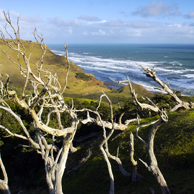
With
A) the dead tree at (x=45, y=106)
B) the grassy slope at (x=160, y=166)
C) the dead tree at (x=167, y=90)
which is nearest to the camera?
the dead tree at (x=45, y=106)

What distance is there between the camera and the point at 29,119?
20.5 metres

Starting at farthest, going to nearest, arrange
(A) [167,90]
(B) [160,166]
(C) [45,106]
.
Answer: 1. (A) [167,90]
2. (B) [160,166]
3. (C) [45,106]

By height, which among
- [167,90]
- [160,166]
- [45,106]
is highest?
[45,106]

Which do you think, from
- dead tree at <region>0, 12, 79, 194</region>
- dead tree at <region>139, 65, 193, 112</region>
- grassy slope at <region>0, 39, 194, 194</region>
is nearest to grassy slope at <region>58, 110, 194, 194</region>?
grassy slope at <region>0, 39, 194, 194</region>

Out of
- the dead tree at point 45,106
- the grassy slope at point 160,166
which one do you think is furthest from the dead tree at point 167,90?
the dead tree at point 45,106

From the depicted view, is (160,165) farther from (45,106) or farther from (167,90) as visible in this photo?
(45,106)

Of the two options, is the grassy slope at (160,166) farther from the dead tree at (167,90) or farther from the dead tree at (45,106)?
the dead tree at (45,106)

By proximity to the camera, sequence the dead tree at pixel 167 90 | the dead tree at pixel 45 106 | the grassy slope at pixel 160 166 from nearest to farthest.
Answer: the dead tree at pixel 45 106, the grassy slope at pixel 160 166, the dead tree at pixel 167 90

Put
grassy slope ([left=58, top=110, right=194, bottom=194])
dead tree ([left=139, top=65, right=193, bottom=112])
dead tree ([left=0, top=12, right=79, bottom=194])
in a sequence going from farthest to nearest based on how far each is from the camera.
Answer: dead tree ([left=139, top=65, right=193, bottom=112]), grassy slope ([left=58, top=110, right=194, bottom=194]), dead tree ([left=0, top=12, right=79, bottom=194])

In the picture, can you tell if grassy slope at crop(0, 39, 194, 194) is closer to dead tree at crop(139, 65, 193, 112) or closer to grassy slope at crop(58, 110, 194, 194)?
grassy slope at crop(58, 110, 194, 194)

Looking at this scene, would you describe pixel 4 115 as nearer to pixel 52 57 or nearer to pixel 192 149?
pixel 192 149

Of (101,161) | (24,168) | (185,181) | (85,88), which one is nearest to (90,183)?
(101,161)

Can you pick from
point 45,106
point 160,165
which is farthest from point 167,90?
point 45,106

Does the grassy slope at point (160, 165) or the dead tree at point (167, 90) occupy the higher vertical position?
the dead tree at point (167, 90)
